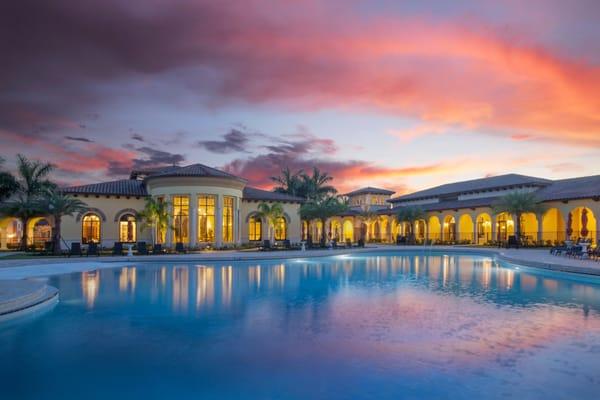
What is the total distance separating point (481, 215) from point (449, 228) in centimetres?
416

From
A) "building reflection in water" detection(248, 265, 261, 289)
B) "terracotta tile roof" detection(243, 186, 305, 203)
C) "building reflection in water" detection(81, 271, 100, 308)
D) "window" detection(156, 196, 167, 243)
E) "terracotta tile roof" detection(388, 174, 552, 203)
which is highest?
"terracotta tile roof" detection(388, 174, 552, 203)

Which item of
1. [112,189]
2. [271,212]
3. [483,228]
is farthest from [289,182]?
[112,189]

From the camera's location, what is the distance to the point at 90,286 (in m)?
13.2

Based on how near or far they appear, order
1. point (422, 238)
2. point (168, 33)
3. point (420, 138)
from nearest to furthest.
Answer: point (168, 33) < point (420, 138) < point (422, 238)

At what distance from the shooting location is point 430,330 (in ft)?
24.9

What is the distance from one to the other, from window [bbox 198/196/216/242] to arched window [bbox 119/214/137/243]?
5.56 m

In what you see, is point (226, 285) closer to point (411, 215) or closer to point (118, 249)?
point (118, 249)

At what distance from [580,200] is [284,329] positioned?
2991cm

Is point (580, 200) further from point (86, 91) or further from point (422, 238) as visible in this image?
point (86, 91)

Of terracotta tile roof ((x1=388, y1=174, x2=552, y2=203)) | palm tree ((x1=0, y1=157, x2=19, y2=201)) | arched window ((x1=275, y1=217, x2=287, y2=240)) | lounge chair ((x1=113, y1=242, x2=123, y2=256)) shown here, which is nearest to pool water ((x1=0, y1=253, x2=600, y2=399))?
lounge chair ((x1=113, y1=242, x2=123, y2=256))

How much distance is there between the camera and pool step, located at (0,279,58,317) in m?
8.45

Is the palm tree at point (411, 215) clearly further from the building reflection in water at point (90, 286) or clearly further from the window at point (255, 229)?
the building reflection in water at point (90, 286)

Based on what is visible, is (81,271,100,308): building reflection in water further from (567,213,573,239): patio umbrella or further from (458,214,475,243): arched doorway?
(458,214,475,243): arched doorway

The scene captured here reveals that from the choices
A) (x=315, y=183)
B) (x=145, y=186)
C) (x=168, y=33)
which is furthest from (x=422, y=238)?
(x=168, y=33)
